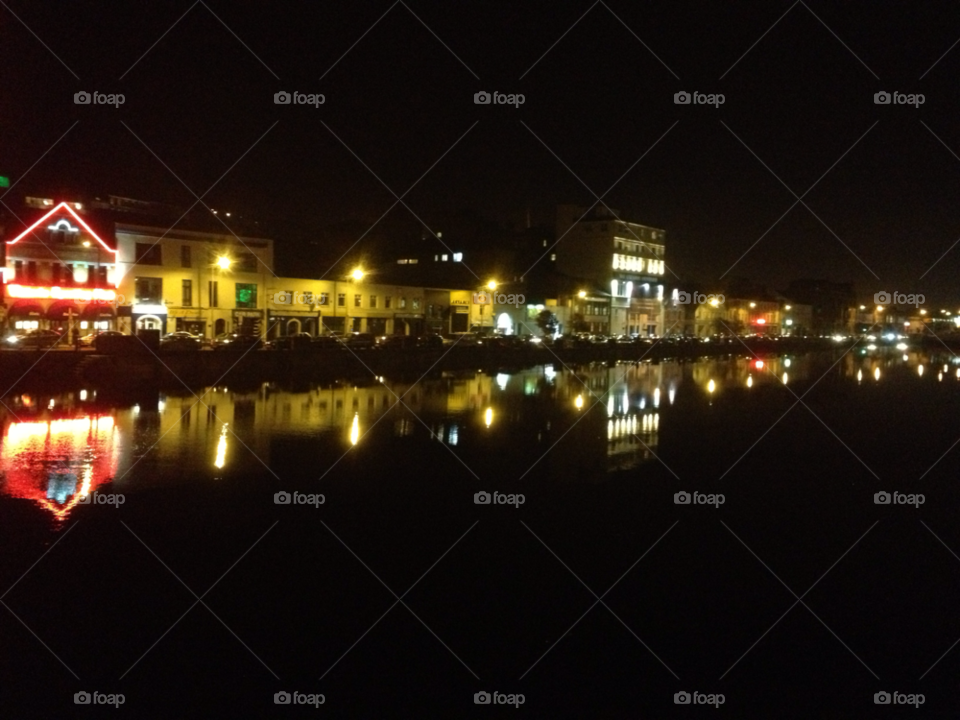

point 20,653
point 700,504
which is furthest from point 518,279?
point 20,653

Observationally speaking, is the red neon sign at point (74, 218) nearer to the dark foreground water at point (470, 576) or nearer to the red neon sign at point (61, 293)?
the red neon sign at point (61, 293)

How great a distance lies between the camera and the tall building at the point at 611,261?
84.1 m

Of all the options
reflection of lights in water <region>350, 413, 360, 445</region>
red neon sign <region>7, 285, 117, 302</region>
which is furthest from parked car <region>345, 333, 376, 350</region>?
reflection of lights in water <region>350, 413, 360, 445</region>

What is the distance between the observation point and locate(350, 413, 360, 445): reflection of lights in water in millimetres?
14680

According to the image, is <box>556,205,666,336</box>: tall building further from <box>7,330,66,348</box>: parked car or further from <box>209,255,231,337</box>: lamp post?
<box>7,330,66,348</box>: parked car

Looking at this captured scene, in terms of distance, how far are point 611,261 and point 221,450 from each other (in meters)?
75.6

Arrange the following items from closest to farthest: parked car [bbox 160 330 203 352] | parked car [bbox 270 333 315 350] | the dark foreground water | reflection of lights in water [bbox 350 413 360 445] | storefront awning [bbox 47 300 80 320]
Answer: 1. the dark foreground water
2. reflection of lights in water [bbox 350 413 360 445]
3. parked car [bbox 160 330 203 352]
4. parked car [bbox 270 333 315 350]
5. storefront awning [bbox 47 300 80 320]

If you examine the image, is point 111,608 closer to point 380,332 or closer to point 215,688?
point 215,688

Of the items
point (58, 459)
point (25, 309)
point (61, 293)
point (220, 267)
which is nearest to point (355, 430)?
point (58, 459)

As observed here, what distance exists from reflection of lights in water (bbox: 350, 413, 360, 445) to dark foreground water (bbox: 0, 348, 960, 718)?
191 mm

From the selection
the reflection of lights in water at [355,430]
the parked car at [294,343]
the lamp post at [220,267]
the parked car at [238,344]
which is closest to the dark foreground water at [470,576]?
the reflection of lights in water at [355,430]

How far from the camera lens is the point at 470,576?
7.05 metres
